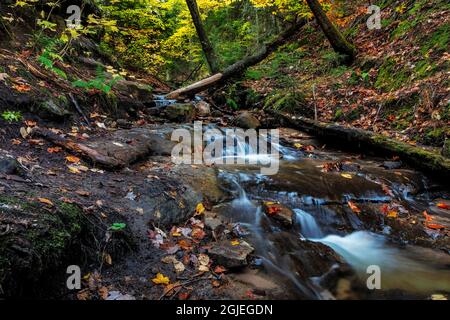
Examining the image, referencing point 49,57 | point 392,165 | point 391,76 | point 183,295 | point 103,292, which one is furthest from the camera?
point 391,76

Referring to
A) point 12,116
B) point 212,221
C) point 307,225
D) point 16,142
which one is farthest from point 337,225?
point 12,116

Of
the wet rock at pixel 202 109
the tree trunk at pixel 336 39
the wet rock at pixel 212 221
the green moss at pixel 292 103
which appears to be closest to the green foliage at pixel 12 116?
the wet rock at pixel 212 221

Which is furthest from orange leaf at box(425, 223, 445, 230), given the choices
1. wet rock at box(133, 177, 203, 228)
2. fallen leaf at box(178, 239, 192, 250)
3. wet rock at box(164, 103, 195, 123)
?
wet rock at box(164, 103, 195, 123)

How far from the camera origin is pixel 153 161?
5.96 metres

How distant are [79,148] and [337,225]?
12.9 ft

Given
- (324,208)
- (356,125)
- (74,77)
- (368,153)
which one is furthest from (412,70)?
(74,77)

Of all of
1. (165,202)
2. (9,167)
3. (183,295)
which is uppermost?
(9,167)

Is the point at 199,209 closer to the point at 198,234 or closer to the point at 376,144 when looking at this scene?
the point at 198,234

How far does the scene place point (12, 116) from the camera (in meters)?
4.93

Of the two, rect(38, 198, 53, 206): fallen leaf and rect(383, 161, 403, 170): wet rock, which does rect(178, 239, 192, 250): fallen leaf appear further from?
rect(383, 161, 403, 170): wet rock

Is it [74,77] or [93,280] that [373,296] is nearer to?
[93,280]

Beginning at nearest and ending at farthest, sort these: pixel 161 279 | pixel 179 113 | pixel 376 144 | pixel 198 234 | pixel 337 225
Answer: pixel 161 279 < pixel 198 234 < pixel 337 225 < pixel 376 144 < pixel 179 113

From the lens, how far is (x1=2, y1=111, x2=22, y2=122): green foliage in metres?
4.87

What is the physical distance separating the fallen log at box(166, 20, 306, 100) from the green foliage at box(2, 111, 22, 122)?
637cm
